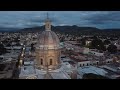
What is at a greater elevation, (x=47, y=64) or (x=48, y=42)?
(x=48, y=42)

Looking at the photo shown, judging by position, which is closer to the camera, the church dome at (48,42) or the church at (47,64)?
the church at (47,64)

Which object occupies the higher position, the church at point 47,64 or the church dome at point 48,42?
the church dome at point 48,42

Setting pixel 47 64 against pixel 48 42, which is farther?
pixel 48 42

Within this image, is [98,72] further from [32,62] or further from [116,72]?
[32,62]

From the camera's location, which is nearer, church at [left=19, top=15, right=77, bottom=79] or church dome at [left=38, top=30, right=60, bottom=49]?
church at [left=19, top=15, right=77, bottom=79]

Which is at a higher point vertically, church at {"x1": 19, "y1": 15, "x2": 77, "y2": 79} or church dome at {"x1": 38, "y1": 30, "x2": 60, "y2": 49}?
church dome at {"x1": 38, "y1": 30, "x2": 60, "y2": 49}

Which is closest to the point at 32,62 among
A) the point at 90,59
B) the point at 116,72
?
the point at 90,59
